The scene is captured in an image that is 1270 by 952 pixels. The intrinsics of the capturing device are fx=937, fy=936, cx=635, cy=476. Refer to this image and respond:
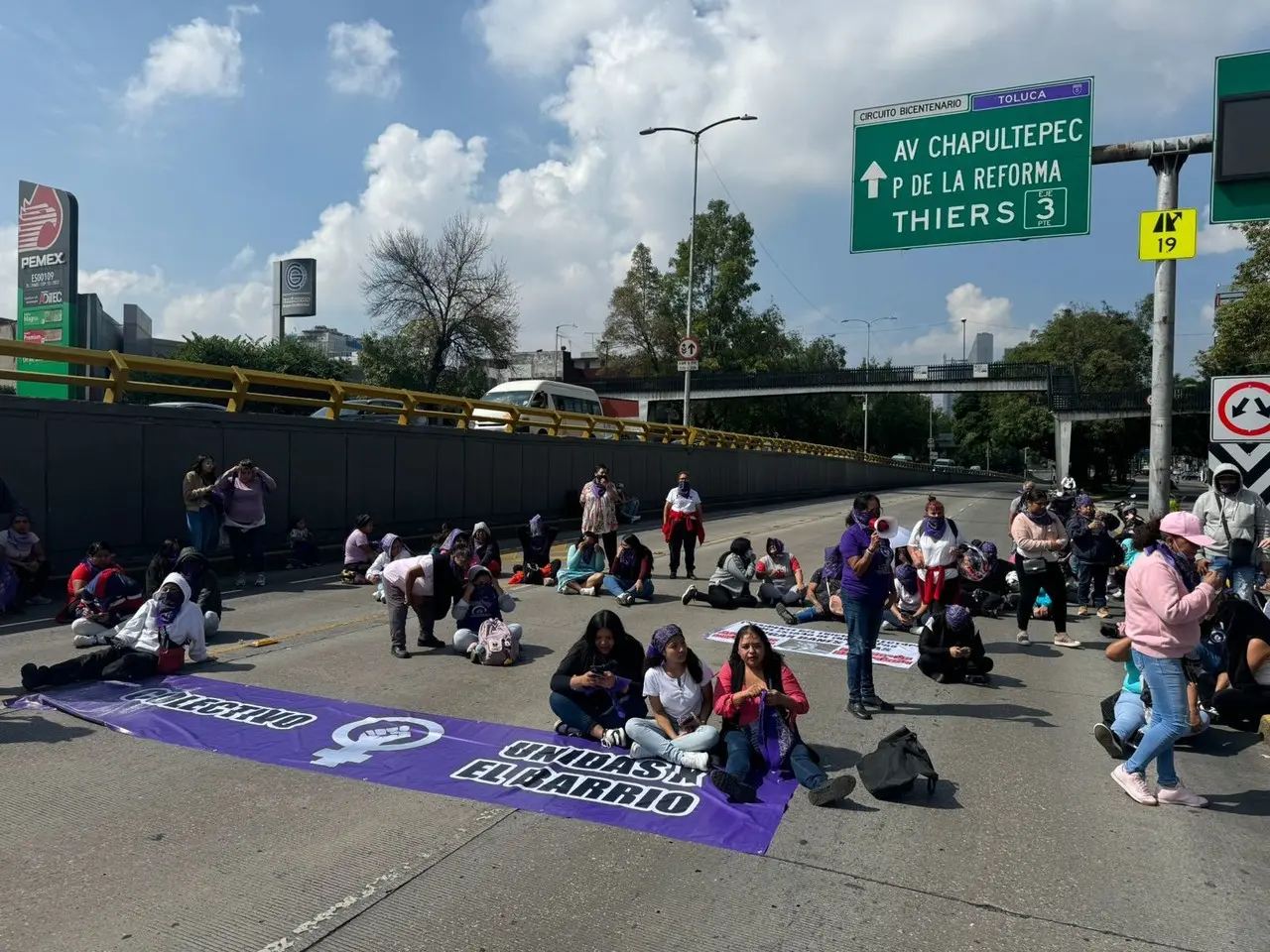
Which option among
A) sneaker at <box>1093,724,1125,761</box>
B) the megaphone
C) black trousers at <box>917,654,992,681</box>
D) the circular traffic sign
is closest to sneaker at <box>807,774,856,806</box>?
sneaker at <box>1093,724,1125,761</box>

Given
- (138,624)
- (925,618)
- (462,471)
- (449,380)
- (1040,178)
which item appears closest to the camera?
(138,624)

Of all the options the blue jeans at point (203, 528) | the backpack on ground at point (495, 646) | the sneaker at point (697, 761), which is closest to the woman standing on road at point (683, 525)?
the backpack on ground at point (495, 646)

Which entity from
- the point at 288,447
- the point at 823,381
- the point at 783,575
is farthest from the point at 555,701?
the point at 823,381

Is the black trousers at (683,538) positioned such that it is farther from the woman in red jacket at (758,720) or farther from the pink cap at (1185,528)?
the pink cap at (1185,528)

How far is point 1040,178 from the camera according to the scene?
1348cm

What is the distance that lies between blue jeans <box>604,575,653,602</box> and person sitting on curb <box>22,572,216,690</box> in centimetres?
551

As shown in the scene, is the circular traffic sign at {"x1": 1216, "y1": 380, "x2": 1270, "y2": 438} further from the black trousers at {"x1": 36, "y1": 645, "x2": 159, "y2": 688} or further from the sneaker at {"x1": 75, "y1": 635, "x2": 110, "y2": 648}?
the sneaker at {"x1": 75, "y1": 635, "x2": 110, "y2": 648}

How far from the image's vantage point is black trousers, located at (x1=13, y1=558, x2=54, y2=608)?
10.2 m

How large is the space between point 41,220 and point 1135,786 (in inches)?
1640

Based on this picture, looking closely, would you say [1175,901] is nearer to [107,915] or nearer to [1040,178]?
[107,915]

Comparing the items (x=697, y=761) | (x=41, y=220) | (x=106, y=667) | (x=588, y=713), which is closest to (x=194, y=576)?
(x=106, y=667)

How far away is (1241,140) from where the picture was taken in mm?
10961

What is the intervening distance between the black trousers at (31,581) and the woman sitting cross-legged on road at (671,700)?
7758 millimetres

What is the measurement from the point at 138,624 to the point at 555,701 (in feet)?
12.9
